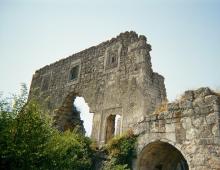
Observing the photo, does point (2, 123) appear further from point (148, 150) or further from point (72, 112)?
point (72, 112)

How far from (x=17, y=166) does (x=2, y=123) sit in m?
1.05

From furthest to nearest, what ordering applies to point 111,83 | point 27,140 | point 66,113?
point 66,113 → point 111,83 → point 27,140

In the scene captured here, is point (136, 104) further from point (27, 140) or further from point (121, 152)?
point (27, 140)

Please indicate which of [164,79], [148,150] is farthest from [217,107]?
[164,79]

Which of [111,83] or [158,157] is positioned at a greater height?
[111,83]

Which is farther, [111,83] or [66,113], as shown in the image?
[66,113]

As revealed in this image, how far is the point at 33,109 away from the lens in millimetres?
6809

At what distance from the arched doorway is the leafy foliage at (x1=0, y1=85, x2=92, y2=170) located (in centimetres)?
230

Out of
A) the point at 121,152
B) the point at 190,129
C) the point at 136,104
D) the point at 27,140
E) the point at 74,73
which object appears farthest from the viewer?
the point at 74,73

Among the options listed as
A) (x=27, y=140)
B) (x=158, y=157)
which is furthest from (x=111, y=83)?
(x=27, y=140)

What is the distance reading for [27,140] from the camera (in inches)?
252

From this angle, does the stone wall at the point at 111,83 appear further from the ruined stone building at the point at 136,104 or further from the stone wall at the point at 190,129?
the stone wall at the point at 190,129

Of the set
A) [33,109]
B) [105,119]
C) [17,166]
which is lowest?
[17,166]

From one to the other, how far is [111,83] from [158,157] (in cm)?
645
